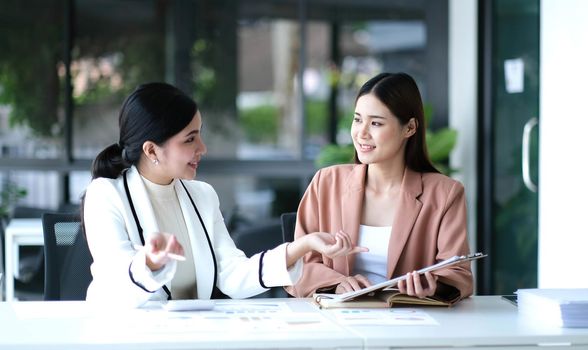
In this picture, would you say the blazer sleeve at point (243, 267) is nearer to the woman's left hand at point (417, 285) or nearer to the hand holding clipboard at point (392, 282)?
the hand holding clipboard at point (392, 282)

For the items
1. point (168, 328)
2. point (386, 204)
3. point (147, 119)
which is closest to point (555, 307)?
point (386, 204)

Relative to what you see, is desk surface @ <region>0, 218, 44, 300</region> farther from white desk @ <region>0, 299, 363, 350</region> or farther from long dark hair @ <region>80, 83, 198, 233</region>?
white desk @ <region>0, 299, 363, 350</region>

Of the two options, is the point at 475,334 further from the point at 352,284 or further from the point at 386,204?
the point at 386,204

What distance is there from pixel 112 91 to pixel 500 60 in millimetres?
2978

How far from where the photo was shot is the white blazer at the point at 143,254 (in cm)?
291

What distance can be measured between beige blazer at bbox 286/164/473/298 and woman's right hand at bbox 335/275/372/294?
3cm

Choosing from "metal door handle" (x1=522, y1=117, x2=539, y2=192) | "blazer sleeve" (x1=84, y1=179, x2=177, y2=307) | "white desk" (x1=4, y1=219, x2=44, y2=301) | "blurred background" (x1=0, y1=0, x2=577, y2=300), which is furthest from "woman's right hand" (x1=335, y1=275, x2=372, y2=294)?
"blurred background" (x1=0, y1=0, x2=577, y2=300)

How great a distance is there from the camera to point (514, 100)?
5961 mm

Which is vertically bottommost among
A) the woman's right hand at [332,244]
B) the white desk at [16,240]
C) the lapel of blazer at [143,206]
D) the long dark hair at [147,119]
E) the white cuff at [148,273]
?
the white desk at [16,240]

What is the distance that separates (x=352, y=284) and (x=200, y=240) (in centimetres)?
53

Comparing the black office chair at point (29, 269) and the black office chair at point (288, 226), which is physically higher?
the black office chair at point (288, 226)

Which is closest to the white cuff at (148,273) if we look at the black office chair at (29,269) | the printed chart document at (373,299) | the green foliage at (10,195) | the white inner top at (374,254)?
the printed chart document at (373,299)

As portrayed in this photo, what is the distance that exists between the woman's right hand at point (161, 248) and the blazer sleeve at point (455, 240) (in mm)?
856

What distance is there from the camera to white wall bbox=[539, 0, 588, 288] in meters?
4.53
